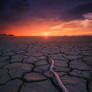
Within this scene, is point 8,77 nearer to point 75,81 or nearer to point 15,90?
point 15,90

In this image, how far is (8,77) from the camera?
1198 millimetres

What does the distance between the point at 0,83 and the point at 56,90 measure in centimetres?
65

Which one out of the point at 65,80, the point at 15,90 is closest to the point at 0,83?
the point at 15,90

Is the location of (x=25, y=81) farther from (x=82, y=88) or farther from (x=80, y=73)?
(x=80, y=73)

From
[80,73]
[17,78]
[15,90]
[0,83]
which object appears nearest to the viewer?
[15,90]

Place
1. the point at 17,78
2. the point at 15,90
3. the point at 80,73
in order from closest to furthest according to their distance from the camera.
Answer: the point at 15,90, the point at 17,78, the point at 80,73

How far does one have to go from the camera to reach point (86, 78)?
1145 millimetres

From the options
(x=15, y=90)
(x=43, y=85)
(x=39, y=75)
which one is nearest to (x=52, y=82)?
(x=43, y=85)

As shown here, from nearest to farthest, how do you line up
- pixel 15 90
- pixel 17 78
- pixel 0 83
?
1. pixel 15 90
2. pixel 0 83
3. pixel 17 78

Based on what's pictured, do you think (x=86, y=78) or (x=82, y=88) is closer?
(x=82, y=88)

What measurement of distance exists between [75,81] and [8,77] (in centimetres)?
86

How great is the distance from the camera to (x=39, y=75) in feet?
4.08

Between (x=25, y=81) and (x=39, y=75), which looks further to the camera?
(x=39, y=75)

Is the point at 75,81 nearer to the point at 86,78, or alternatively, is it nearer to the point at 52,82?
the point at 86,78
